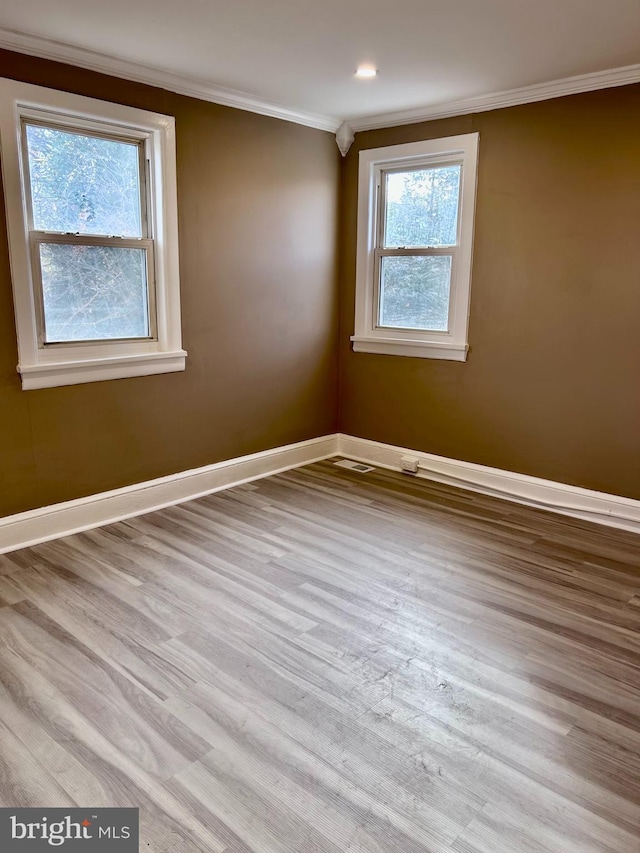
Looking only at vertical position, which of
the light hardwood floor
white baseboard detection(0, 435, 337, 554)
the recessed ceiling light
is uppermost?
the recessed ceiling light

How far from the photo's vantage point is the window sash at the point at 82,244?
310 centimetres

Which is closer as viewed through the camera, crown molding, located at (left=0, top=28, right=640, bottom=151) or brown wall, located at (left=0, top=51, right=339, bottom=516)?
crown molding, located at (left=0, top=28, right=640, bottom=151)

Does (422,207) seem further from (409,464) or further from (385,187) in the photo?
(409,464)

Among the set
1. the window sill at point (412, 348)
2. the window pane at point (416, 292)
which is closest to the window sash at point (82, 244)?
the window sill at point (412, 348)

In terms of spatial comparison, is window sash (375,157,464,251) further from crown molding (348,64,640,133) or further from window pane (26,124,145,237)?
window pane (26,124,145,237)

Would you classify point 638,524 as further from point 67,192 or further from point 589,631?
point 67,192

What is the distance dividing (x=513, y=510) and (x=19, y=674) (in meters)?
2.89

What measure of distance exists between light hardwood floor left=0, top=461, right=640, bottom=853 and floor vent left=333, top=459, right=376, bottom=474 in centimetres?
110

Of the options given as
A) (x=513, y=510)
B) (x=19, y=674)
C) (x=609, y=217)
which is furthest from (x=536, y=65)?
(x=19, y=674)

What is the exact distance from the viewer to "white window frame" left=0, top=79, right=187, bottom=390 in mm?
2939

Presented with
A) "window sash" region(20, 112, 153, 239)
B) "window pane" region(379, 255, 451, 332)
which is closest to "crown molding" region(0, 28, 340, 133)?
"window sash" region(20, 112, 153, 239)

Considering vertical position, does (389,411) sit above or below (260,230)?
below

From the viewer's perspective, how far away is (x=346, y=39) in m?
2.85

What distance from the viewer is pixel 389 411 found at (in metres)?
4.68
